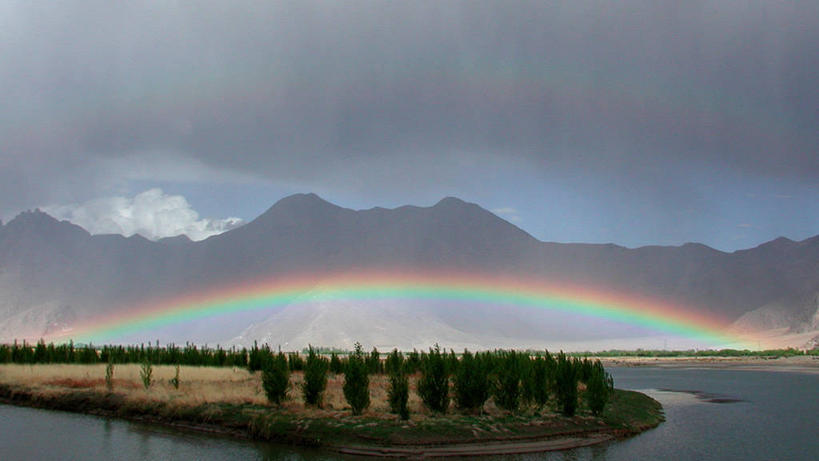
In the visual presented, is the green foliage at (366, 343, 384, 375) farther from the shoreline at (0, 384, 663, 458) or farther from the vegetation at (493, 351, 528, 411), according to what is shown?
the shoreline at (0, 384, 663, 458)

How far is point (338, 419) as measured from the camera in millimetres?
25953

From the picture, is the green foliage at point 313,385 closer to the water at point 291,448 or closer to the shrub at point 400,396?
the shrub at point 400,396

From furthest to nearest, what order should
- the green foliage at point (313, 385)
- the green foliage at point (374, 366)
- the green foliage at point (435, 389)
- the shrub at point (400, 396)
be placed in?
1. the green foliage at point (374, 366)
2. the green foliage at point (313, 385)
3. the green foliage at point (435, 389)
4. the shrub at point (400, 396)

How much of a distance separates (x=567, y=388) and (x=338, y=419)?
10.7 meters

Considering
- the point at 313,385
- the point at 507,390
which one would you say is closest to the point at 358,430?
the point at 313,385

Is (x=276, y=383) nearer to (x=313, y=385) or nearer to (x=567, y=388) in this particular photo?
(x=313, y=385)

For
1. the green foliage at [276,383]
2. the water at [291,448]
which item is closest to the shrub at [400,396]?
the water at [291,448]

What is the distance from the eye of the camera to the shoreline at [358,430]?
23.3 metres

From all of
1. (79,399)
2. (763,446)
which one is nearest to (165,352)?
(79,399)

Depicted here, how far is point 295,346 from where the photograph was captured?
Result: 19300 cm

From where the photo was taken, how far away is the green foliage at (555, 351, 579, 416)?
1147 inches

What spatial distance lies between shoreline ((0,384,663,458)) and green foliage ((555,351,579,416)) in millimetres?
738

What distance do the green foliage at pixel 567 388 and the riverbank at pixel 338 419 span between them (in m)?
0.65

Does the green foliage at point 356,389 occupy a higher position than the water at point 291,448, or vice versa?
the green foliage at point 356,389
